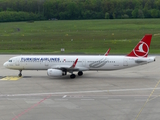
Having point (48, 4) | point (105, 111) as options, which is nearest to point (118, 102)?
point (105, 111)

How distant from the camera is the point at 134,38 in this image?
104m

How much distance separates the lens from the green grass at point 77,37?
87.7 meters

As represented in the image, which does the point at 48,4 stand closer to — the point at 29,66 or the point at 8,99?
the point at 29,66

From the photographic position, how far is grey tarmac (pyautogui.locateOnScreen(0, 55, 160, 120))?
2786cm

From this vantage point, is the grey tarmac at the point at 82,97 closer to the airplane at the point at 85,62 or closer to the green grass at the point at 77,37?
the airplane at the point at 85,62

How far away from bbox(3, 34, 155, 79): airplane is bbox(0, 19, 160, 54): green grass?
1226 inches

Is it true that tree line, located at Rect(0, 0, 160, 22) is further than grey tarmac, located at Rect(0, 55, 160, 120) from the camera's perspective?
Yes

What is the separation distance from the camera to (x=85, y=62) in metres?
46.8

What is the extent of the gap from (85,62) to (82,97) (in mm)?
12985

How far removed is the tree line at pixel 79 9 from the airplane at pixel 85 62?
11694 centimetres

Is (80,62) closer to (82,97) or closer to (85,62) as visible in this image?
(85,62)

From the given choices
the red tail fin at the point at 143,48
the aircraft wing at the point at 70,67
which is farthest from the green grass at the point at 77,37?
the red tail fin at the point at 143,48

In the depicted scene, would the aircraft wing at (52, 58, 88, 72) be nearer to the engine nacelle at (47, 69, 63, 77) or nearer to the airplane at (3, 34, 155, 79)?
the airplane at (3, 34, 155, 79)

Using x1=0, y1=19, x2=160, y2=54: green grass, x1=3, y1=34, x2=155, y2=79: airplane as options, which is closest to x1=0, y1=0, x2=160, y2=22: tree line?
x1=0, y1=19, x2=160, y2=54: green grass
